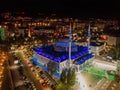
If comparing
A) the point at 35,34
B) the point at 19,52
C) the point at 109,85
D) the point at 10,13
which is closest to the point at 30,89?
the point at 109,85

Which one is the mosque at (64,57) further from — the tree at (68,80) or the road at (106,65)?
the tree at (68,80)

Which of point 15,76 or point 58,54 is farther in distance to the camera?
point 58,54

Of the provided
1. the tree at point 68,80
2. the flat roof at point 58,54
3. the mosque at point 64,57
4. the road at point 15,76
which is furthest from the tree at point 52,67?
the road at point 15,76

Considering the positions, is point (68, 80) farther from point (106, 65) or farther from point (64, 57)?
point (106, 65)

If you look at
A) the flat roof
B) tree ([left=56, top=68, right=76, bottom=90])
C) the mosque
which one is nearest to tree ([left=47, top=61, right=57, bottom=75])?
the mosque

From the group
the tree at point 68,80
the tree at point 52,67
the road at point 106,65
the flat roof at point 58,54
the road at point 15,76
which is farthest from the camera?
the road at point 106,65

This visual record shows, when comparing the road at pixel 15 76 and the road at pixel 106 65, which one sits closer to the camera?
the road at pixel 15 76

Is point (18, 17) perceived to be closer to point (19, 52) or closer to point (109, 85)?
point (19, 52)

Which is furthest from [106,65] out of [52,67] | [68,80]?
[68,80]
